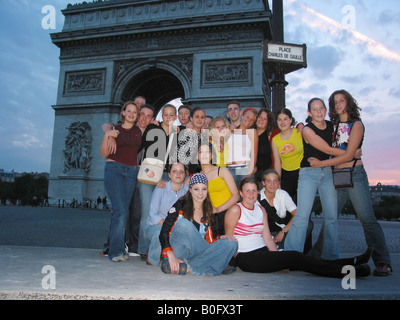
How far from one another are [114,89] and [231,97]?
7.27 meters

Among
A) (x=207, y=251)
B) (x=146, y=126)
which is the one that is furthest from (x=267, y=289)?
(x=146, y=126)

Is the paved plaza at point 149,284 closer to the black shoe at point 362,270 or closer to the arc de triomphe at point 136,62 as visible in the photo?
the black shoe at point 362,270

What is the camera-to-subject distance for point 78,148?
62.5 ft

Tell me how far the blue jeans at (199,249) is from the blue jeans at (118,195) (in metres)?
1.04

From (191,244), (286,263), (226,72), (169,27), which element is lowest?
(286,263)

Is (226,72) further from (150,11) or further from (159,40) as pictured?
(150,11)

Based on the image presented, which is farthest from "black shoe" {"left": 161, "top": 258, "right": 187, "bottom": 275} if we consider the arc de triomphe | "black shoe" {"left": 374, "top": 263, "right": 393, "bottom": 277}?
the arc de triomphe

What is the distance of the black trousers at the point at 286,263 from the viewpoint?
278 centimetres

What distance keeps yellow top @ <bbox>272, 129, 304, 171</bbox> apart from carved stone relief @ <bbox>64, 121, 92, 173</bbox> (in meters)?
16.7

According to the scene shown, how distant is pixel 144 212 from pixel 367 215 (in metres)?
2.49

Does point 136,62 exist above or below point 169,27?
below

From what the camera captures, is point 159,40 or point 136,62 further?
point 136,62

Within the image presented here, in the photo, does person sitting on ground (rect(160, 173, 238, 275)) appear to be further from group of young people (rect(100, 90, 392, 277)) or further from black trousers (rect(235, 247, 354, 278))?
black trousers (rect(235, 247, 354, 278))

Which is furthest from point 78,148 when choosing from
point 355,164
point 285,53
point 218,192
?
point 355,164
